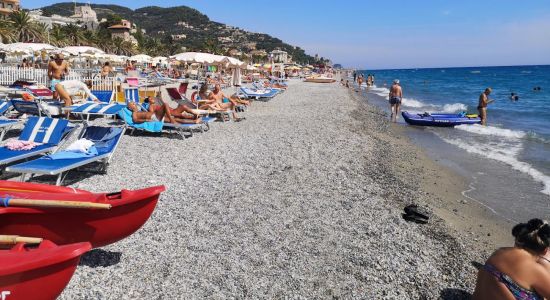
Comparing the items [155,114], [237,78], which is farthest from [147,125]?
[237,78]

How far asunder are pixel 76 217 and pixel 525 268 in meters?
3.41

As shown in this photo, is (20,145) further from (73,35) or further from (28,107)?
(73,35)

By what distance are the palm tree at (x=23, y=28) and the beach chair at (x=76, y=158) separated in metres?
40.1

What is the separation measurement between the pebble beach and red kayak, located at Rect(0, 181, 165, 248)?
409 mm

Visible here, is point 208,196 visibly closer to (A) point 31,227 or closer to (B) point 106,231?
(B) point 106,231

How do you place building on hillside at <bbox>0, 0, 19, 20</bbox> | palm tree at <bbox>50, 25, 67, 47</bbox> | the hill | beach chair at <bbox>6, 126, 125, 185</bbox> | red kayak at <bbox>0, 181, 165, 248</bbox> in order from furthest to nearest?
1. the hill
2. building on hillside at <bbox>0, 0, 19, 20</bbox>
3. palm tree at <bbox>50, 25, 67, 47</bbox>
4. beach chair at <bbox>6, 126, 125, 185</bbox>
5. red kayak at <bbox>0, 181, 165, 248</bbox>

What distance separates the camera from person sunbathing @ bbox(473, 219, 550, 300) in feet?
9.28

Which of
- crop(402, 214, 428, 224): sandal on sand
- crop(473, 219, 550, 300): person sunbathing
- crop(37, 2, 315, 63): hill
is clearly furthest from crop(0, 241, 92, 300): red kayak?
crop(37, 2, 315, 63): hill

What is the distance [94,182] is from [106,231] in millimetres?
2616

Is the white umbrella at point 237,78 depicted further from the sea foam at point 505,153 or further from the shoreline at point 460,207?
the shoreline at point 460,207

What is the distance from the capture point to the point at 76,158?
17.5 feet

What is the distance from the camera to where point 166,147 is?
8047 millimetres

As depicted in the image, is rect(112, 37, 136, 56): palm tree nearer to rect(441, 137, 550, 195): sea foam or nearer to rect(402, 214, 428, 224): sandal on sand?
rect(441, 137, 550, 195): sea foam

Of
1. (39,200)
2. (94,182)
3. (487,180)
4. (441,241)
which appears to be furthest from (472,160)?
(39,200)
